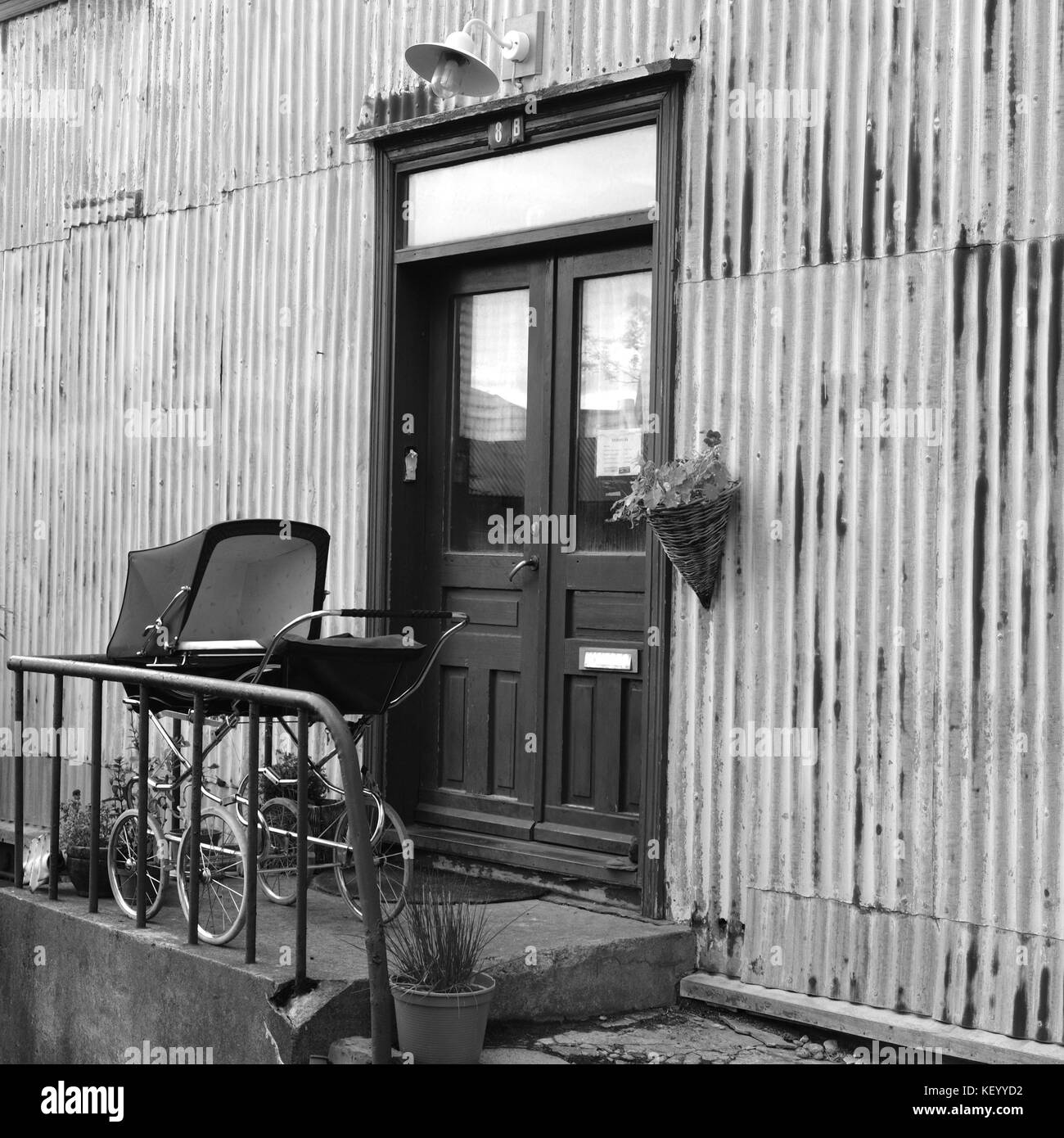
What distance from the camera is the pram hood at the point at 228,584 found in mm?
6090

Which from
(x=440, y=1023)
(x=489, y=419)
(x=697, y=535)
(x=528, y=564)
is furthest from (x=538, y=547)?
(x=440, y=1023)

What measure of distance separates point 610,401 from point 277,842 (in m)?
2.40

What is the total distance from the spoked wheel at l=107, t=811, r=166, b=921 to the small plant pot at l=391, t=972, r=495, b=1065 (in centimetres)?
154

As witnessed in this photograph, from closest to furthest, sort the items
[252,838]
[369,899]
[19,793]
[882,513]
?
[369,899], [252,838], [882,513], [19,793]

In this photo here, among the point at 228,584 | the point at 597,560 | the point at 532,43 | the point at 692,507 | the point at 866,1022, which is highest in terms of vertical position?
the point at 532,43

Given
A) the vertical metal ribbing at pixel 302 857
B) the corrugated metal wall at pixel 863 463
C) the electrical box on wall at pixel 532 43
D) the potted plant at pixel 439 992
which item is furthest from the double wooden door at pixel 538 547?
the vertical metal ribbing at pixel 302 857

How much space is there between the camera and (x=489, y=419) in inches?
282

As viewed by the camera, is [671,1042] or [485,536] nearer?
[671,1042]

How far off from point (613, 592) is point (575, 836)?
1.08 m

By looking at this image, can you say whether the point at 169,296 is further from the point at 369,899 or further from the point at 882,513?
the point at 369,899

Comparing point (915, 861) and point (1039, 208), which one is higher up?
point (1039, 208)
